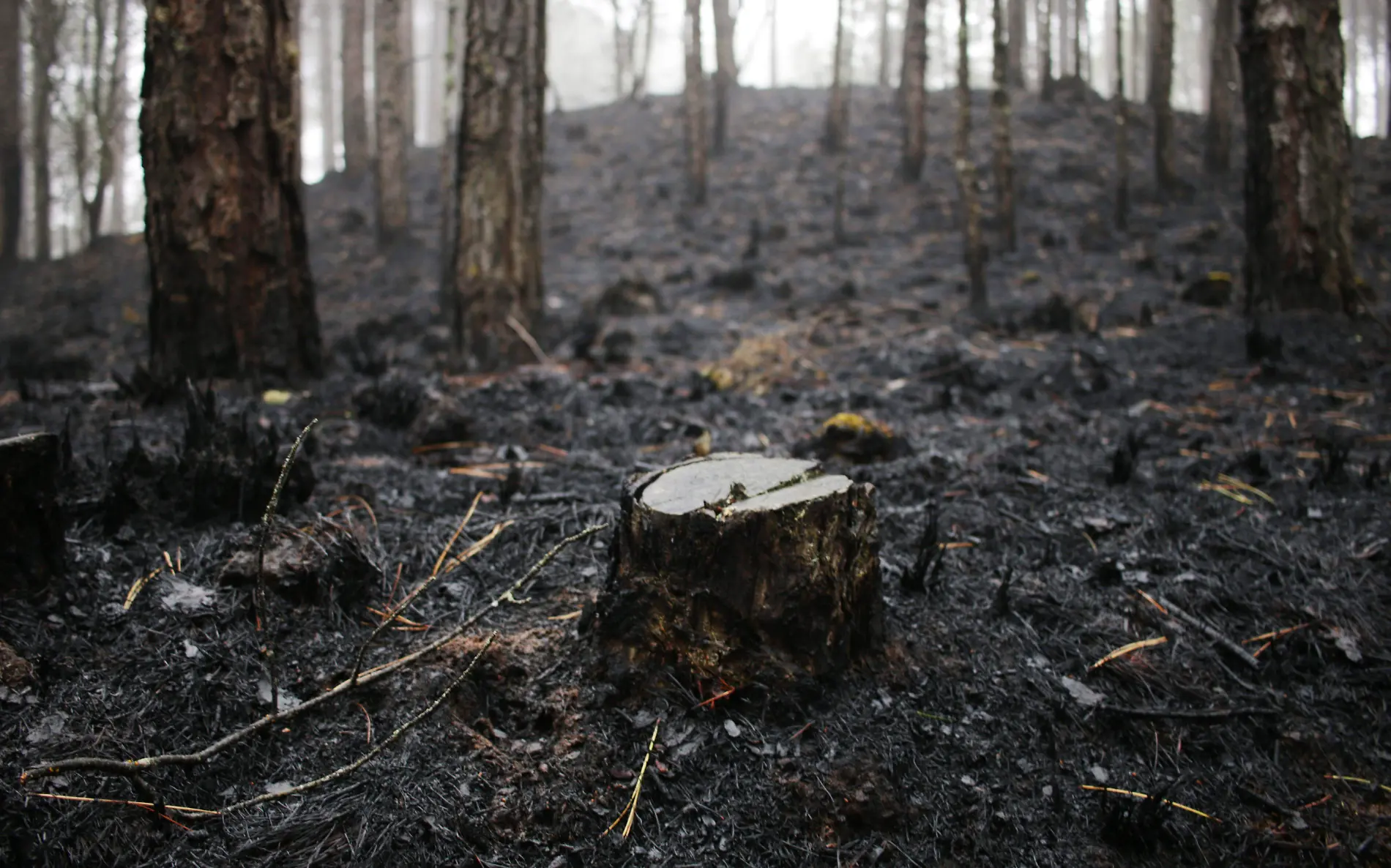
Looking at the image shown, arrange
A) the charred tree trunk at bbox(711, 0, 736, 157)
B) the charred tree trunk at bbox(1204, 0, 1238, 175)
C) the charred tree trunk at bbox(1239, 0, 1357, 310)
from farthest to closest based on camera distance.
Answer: the charred tree trunk at bbox(711, 0, 736, 157) < the charred tree trunk at bbox(1204, 0, 1238, 175) < the charred tree trunk at bbox(1239, 0, 1357, 310)

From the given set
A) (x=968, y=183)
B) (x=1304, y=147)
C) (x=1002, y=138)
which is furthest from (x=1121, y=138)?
(x=1304, y=147)

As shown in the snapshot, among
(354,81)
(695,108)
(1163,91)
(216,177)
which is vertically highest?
(354,81)

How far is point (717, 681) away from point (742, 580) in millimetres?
298

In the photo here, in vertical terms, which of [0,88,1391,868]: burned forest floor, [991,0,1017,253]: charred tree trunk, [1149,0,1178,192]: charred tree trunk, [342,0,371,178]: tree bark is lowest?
[0,88,1391,868]: burned forest floor

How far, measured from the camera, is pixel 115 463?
2.98 metres

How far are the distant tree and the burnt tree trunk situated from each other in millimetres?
2444

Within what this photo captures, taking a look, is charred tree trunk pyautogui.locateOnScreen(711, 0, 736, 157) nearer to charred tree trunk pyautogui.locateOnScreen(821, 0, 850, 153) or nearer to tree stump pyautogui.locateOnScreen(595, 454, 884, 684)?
charred tree trunk pyautogui.locateOnScreen(821, 0, 850, 153)

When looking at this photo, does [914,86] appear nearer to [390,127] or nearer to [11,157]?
[390,127]

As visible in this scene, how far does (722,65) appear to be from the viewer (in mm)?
16750

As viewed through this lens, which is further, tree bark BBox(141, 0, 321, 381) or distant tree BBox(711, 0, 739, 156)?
distant tree BBox(711, 0, 739, 156)

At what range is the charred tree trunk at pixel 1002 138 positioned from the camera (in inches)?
342

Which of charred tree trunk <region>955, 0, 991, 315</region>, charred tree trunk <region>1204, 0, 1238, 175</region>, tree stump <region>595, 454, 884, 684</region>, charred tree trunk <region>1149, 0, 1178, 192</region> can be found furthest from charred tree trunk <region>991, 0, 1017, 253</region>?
tree stump <region>595, 454, 884, 684</region>

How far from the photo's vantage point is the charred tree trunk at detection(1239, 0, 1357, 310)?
6.46 m

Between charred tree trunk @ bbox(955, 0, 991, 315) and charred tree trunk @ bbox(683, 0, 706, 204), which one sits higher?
charred tree trunk @ bbox(683, 0, 706, 204)
